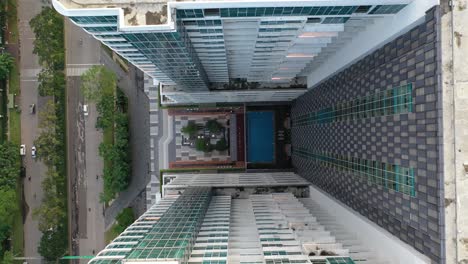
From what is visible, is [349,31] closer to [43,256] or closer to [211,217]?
[211,217]

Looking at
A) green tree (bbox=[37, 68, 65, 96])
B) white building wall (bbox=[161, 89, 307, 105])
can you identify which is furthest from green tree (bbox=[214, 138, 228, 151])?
green tree (bbox=[37, 68, 65, 96])

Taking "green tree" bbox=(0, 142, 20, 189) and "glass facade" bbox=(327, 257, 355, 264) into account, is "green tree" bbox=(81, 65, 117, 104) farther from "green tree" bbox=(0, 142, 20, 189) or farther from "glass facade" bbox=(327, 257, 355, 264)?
"glass facade" bbox=(327, 257, 355, 264)

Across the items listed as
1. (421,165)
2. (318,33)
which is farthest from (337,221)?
(318,33)

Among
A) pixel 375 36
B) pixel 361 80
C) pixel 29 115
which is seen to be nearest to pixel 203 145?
pixel 29 115

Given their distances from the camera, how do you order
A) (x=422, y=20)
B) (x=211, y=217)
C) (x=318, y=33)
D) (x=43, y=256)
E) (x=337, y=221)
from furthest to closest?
1. (x=43, y=256)
2. (x=337, y=221)
3. (x=211, y=217)
4. (x=318, y=33)
5. (x=422, y=20)

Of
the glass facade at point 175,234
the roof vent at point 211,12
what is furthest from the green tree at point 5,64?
the roof vent at point 211,12

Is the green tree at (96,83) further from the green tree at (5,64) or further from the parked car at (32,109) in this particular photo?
the green tree at (5,64)
